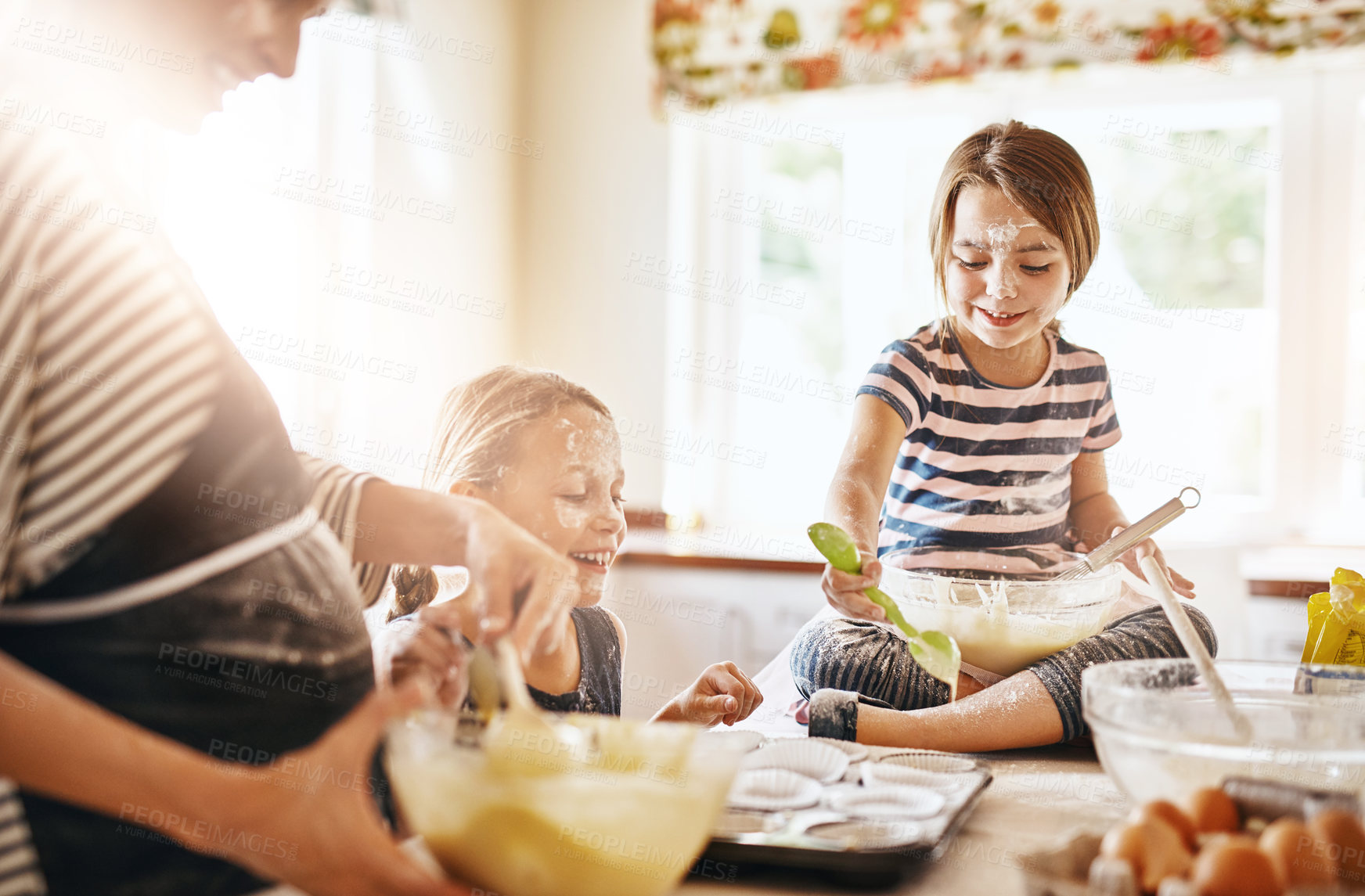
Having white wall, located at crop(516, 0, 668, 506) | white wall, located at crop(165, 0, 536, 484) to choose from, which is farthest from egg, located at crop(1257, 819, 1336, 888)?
white wall, located at crop(516, 0, 668, 506)

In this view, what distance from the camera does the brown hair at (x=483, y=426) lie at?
0.83 meters

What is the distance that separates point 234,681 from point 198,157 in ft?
3.42

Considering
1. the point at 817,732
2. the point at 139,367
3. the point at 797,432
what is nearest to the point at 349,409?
the point at 797,432

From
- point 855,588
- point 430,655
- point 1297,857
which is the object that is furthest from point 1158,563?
point 430,655

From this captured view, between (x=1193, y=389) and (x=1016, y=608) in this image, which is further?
(x=1193, y=389)

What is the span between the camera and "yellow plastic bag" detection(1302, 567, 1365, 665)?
95 cm

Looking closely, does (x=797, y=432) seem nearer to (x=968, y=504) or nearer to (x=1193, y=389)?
(x=1193, y=389)

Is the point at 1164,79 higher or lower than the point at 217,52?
higher

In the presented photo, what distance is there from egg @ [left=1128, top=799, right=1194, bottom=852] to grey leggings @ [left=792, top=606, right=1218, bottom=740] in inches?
17.2

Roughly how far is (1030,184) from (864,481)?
420 mm

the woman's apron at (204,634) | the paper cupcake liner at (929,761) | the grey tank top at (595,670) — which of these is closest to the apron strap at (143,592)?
the woman's apron at (204,634)

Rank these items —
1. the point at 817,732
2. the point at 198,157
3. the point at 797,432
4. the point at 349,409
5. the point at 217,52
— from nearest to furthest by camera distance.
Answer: the point at 217,52 < the point at 817,732 < the point at 198,157 < the point at 349,409 < the point at 797,432

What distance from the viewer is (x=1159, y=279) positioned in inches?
94.5

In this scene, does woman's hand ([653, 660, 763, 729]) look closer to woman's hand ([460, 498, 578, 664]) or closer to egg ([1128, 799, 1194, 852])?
woman's hand ([460, 498, 578, 664])
